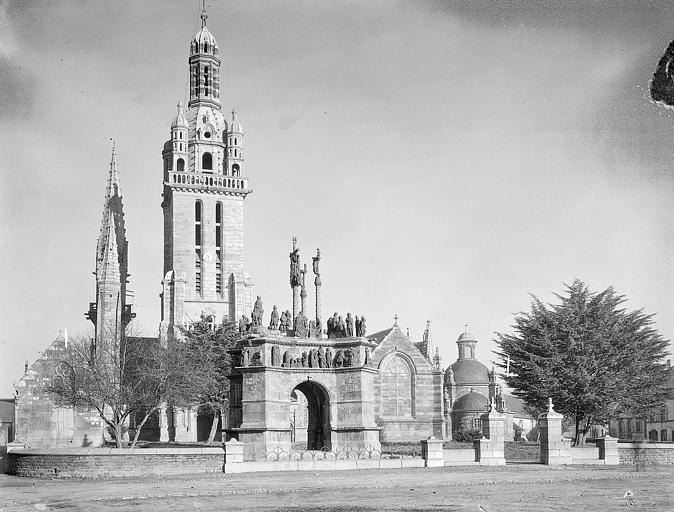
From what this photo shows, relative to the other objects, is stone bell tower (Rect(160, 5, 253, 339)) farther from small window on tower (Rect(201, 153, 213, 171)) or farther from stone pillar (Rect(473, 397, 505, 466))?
stone pillar (Rect(473, 397, 505, 466))

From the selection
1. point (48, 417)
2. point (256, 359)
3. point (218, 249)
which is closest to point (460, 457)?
point (256, 359)

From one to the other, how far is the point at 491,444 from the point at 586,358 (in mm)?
11336

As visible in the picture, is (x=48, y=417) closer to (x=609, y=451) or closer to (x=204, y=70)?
(x=204, y=70)

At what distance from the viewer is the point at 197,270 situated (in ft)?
273

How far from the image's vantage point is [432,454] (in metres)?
36.8

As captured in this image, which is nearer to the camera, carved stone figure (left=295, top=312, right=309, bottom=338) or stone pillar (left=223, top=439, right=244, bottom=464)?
stone pillar (left=223, top=439, right=244, bottom=464)

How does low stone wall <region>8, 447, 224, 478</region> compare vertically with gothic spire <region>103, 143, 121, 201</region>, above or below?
below

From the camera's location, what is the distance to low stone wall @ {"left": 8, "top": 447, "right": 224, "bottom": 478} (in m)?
32.9

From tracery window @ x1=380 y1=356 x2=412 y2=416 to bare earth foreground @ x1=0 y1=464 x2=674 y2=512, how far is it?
1367 inches

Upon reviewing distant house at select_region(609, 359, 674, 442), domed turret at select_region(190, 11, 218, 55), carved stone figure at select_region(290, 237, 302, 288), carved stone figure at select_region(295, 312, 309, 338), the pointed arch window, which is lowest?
distant house at select_region(609, 359, 674, 442)

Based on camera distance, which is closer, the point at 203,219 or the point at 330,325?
the point at 330,325

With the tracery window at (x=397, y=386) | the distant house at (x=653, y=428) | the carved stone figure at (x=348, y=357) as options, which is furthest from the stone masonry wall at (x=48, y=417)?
the distant house at (x=653, y=428)

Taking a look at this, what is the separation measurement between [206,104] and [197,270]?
15.9 metres

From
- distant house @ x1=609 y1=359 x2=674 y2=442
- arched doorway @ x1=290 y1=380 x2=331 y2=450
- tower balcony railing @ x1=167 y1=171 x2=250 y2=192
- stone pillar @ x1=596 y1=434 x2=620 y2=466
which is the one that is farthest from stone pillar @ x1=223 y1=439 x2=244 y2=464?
distant house @ x1=609 y1=359 x2=674 y2=442
